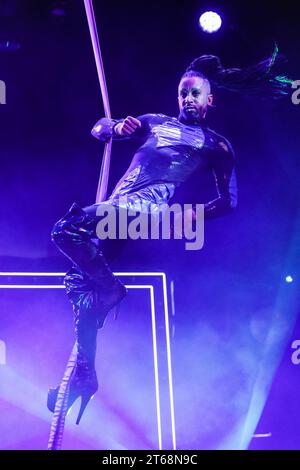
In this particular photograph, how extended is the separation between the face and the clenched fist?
269 millimetres

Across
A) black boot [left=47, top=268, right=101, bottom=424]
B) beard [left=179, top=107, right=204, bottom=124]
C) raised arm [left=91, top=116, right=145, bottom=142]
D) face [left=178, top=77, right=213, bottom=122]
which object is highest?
face [left=178, top=77, right=213, bottom=122]

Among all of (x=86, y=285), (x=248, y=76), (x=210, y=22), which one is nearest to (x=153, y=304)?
(x=86, y=285)

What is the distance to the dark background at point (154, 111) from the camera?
8.80 feet

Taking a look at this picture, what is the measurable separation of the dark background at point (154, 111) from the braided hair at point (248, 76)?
0.14 ft

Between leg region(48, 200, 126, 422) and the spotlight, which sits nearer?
leg region(48, 200, 126, 422)

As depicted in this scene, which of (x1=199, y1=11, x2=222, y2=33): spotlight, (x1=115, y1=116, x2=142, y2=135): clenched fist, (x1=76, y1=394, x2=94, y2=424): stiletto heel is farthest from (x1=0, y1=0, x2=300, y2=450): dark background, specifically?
(x1=76, y1=394, x2=94, y2=424): stiletto heel

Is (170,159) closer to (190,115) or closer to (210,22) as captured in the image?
(190,115)

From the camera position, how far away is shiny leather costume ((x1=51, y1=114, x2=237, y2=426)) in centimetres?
246

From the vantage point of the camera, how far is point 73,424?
93.7 inches

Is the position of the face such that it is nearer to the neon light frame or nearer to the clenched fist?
the clenched fist

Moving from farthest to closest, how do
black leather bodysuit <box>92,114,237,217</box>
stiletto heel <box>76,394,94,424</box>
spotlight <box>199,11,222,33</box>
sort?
spotlight <box>199,11,222,33</box> → black leather bodysuit <box>92,114,237,217</box> → stiletto heel <box>76,394,94,424</box>

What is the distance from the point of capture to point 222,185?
2.70 m

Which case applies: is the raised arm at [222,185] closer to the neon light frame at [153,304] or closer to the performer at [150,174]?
the performer at [150,174]

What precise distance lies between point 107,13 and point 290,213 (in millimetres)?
1425
